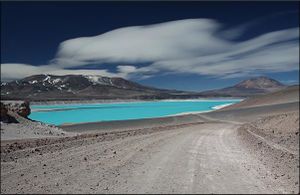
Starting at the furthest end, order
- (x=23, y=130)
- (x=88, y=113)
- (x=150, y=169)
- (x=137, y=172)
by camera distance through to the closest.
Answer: (x=88, y=113), (x=23, y=130), (x=150, y=169), (x=137, y=172)

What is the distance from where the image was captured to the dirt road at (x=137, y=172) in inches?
241

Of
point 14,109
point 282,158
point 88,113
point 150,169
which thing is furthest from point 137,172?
point 88,113

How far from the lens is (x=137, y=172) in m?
7.37

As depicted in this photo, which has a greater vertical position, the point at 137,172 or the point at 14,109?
the point at 14,109

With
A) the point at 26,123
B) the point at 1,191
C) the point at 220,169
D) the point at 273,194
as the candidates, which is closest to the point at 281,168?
the point at 220,169

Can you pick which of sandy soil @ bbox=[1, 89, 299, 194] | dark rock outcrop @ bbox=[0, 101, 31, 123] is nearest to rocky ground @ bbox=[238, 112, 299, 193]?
sandy soil @ bbox=[1, 89, 299, 194]

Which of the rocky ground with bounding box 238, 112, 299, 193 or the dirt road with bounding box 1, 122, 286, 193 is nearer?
the dirt road with bounding box 1, 122, 286, 193

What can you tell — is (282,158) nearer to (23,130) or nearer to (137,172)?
(137,172)

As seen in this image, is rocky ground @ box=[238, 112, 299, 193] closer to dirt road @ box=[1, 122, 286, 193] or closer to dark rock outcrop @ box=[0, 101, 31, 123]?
dirt road @ box=[1, 122, 286, 193]

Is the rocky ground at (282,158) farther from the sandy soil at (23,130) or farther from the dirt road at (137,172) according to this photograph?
the sandy soil at (23,130)

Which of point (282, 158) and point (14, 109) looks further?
point (14, 109)

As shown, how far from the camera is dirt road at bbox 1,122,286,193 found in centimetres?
612

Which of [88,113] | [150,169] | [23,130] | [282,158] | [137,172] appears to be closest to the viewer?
[137,172]

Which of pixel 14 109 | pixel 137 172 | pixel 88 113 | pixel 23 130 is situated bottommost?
pixel 137 172
